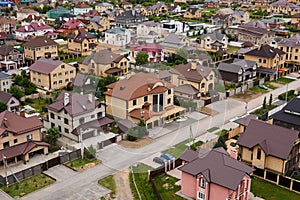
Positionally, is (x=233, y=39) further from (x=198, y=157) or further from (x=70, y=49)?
(x=198, y=157)

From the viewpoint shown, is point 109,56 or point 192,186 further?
point 109,56

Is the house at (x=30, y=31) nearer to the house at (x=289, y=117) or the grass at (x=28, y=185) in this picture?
the grass at (x=28, y=185)

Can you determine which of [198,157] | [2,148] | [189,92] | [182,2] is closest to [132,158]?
[198,157]

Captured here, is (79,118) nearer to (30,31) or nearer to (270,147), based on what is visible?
(270,147)

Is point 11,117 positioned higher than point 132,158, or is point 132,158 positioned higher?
point 11,117

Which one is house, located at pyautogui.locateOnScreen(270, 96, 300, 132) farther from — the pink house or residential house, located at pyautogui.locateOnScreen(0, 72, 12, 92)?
residential house, located at pyautogui.locateOnScreen(0, 72, 12, 92)

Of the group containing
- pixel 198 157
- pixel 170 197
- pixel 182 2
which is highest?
pixel 182 2

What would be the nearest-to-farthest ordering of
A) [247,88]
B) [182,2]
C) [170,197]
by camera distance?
[170,197], [247,88], [182,2]

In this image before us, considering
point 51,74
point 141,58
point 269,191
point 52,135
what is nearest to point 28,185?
point 52,135
